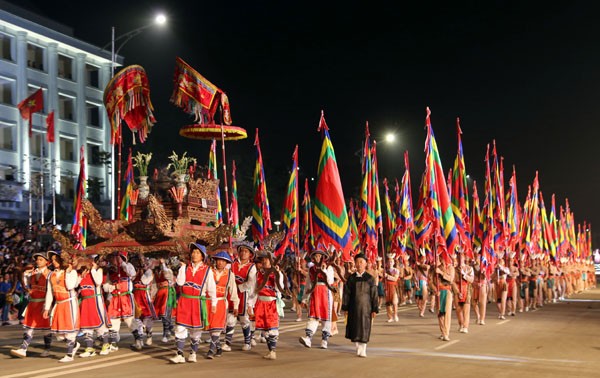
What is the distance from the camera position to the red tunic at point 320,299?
15516mm

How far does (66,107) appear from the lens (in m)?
55.1

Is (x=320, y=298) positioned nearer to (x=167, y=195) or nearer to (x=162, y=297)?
(x=162, y=297)

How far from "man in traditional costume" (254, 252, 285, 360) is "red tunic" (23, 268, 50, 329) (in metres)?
3.89

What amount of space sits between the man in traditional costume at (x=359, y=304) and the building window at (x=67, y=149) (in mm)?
42809

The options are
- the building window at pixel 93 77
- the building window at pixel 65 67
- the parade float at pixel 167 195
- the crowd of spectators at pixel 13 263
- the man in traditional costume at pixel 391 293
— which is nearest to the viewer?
the parade float at pixel 167 195

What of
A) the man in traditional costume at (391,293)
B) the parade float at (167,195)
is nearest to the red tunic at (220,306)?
the parade float at (167,195)

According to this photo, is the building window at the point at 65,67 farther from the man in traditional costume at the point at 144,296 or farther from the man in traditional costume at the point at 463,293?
the man in traditional costume at the point at 463,293

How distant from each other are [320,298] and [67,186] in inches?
1601

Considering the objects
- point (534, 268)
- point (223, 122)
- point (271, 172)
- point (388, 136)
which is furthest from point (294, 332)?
point (271, 172)

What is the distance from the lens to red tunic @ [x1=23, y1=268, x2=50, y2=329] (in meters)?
14.4

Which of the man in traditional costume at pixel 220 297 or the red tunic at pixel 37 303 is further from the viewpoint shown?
the red tunic at pixel 37 303

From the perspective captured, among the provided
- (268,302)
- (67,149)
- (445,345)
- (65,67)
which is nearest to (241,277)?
(268,302)

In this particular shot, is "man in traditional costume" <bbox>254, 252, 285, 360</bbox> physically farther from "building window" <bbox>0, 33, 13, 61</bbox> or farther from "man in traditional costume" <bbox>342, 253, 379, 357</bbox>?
"building window" <bbox>0, 33, 13, 61</bbox>

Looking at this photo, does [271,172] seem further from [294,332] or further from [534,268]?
[294,332]
